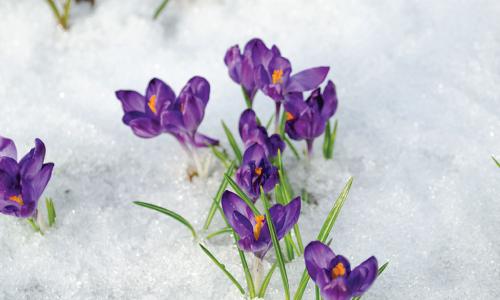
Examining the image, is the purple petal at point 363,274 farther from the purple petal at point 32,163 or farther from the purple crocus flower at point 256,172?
the purple petal at point 32,163

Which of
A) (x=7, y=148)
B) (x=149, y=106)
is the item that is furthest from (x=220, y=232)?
(x=7, y=148)

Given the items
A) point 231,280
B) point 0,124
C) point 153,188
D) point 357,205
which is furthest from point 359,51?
point 0,124

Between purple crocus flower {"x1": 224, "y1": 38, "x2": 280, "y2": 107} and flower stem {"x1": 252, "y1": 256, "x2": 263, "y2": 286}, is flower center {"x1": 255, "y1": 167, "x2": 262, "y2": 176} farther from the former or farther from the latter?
purple crocus flower {"x1": 224, "y1": 38, "x2": 280, "y2": 107}

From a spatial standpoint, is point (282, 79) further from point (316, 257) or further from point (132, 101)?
point (316, 257)

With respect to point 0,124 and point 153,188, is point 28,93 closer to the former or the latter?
point 0,124

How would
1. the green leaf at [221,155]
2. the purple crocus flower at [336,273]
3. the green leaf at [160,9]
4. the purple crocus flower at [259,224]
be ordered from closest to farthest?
the purple crocus flower at [336,273]
the purple crocus flower at [259,224]
the green leaf at [221,155]
the green leaf at [160,9]

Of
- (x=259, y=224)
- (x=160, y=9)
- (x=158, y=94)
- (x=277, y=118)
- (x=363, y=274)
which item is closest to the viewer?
(x=363, y=274)

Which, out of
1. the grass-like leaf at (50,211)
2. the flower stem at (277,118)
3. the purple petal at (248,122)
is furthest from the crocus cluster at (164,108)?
the grass-like leaf at (50,211)
